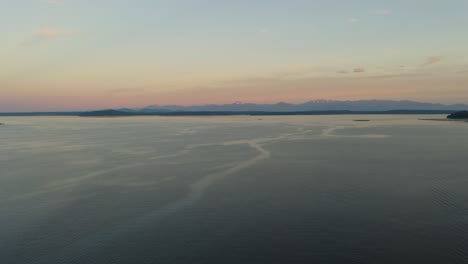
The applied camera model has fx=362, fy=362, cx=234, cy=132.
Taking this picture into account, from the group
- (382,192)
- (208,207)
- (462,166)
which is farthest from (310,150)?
(208,207)

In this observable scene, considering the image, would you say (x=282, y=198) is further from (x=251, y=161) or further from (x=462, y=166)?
(x=462, y=166)

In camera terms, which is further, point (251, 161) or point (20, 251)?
point (251, 161)

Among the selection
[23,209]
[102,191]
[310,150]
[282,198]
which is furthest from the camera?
[310,150]

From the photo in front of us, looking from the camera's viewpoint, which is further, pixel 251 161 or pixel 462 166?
pixel 251 161

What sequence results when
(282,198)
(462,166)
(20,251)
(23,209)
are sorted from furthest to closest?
(462,166) < (282,198) < (23,209) < (20,251)

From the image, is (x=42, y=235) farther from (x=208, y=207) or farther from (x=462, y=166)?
(x=462, y=166)

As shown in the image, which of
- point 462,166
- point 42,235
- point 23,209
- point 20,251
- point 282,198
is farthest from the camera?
point 462,166

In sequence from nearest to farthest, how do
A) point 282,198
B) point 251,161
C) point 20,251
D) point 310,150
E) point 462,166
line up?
point 20,251
point 282,198
point 462,166
point 251,161
point 310,150

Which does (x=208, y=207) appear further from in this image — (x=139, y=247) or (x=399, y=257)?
(x=399, y=257)

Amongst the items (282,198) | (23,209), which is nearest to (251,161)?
(282,198)
